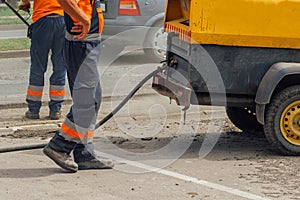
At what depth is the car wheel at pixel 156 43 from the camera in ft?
45.5

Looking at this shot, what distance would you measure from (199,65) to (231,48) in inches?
13.7

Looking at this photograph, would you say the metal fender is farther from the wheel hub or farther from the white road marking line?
the white road marking line

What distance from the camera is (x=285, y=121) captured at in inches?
305

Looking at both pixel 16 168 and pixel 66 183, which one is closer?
pixel 66 183

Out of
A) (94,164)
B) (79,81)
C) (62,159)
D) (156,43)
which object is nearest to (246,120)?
(94,164)

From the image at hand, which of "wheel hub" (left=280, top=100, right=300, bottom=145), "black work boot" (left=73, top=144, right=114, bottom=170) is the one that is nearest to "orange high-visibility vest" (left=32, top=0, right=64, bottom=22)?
"black work boot" (left=73, top=144, right=114, bottom=170)

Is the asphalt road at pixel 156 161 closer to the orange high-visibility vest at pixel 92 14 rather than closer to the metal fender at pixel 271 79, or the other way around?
the metal fender at pixel 271 79

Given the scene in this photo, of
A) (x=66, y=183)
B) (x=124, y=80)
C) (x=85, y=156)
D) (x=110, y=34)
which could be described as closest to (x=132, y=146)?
(x=85, y=156)

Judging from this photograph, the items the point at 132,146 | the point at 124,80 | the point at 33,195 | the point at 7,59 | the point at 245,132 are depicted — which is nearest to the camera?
the point at 33,195

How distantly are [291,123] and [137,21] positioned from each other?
672cm

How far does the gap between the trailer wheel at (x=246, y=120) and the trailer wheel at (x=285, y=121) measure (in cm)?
101

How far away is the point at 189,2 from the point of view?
8062 millimetres

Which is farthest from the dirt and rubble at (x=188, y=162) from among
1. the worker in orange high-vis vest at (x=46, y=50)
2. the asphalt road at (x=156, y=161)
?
the worker in orange high-vis vest at (x=46, y=50)

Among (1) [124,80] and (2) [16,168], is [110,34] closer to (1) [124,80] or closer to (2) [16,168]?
(1) [124,80]
